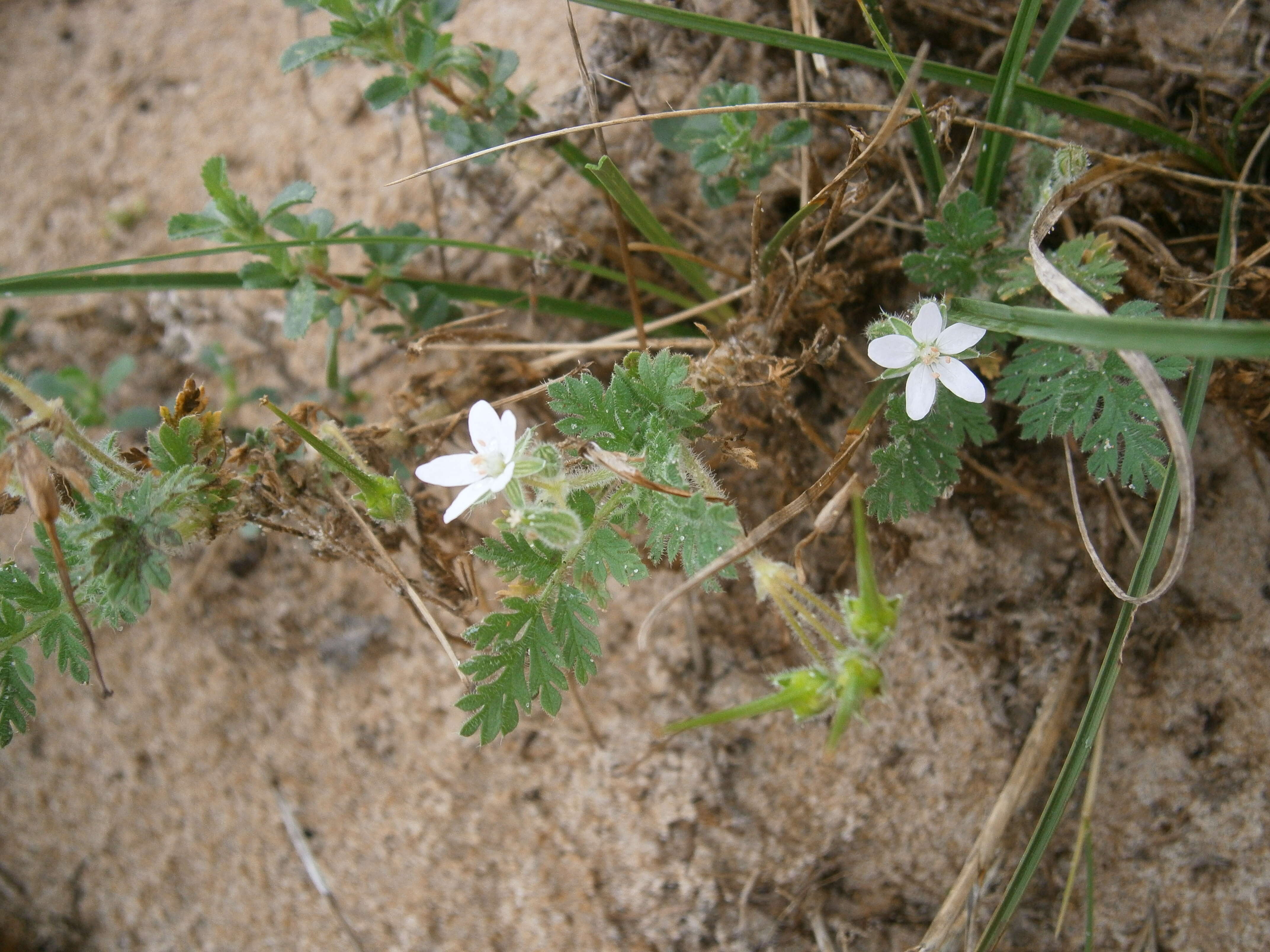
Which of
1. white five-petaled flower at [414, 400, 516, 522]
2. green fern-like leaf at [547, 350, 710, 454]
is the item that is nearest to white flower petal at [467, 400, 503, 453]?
white five-petaled flower at [414, 400, 516, 522]

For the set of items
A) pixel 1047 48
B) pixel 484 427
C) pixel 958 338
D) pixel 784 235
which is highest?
pixel 1047 48

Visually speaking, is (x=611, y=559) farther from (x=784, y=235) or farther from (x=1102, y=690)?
(x=1102, y=690)

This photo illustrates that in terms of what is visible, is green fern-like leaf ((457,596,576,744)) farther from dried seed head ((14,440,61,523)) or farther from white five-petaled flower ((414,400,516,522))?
dried seed head ((14,440,61,523))

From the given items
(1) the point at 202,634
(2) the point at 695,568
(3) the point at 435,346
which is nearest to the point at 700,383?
(2) the point at 695,568

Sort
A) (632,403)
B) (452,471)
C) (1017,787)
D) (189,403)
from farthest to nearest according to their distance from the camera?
(1017,787) → (189,403) → (632,403) → (452,471)

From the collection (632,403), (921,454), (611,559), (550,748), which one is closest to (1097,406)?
(921,454)
